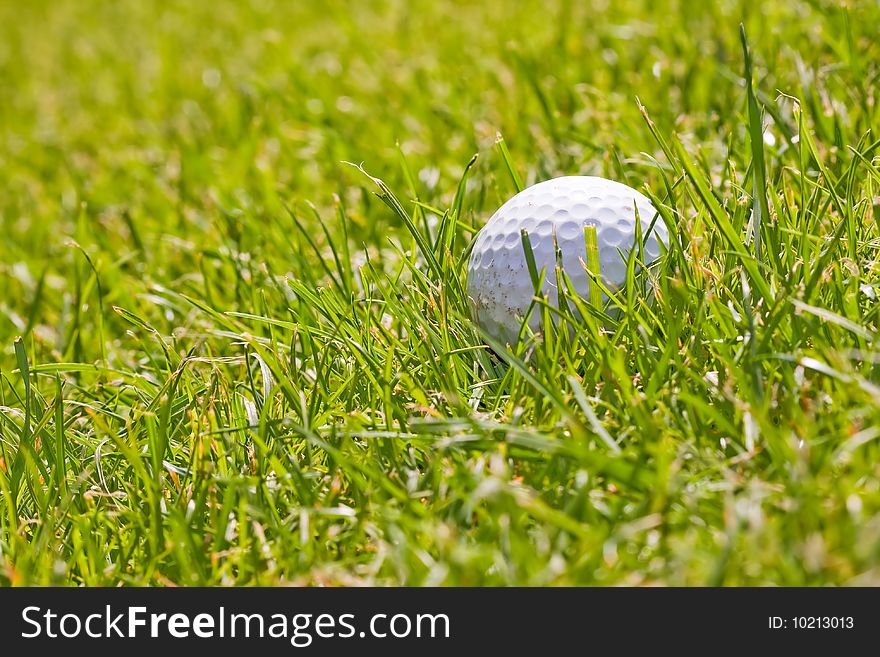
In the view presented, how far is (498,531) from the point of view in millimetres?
1538

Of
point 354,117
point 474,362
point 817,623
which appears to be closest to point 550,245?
point 474,362

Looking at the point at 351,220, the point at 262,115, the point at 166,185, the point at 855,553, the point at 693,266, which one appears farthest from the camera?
the point at 262,115

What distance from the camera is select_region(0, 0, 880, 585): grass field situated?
4.98 ft

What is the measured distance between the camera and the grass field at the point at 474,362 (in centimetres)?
152

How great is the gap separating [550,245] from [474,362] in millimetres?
302

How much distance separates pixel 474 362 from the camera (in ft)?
6.81

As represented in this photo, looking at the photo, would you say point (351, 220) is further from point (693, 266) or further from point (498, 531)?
point (498, 531)

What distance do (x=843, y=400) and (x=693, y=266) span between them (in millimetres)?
472

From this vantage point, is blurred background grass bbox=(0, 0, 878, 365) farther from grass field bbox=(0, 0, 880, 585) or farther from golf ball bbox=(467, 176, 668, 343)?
golf ball bbox=(467, 176, 668, 343)

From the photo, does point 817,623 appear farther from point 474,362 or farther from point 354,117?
point 354,117

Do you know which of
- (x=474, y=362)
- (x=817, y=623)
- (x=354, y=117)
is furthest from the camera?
(x=354, y=117)

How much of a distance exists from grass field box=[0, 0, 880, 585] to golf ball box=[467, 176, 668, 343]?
0.07 meters

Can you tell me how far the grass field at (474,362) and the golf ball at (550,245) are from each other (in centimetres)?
7

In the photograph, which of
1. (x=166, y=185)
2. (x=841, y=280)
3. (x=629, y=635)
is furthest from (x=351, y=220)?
(x=629, y=635)
